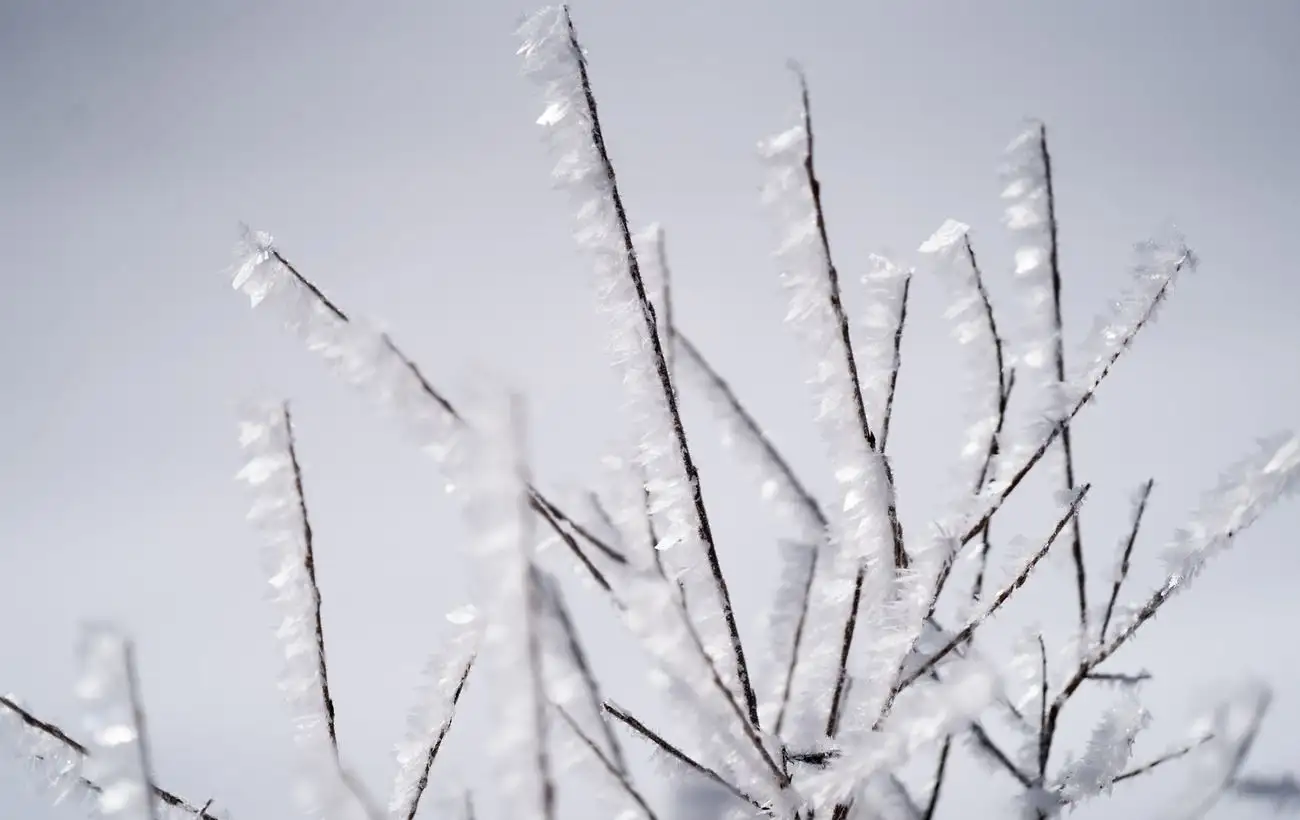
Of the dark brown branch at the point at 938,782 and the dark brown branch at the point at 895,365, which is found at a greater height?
the dark brown branch at the point at 895,365

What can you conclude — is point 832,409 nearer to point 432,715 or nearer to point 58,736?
point 432,715

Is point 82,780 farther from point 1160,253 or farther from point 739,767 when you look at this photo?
point 1160,253

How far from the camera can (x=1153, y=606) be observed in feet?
2.84

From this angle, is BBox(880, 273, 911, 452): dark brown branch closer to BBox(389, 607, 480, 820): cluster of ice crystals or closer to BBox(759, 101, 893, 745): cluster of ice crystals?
BBox(759, 101, 893, 745): cluster of ice crystals

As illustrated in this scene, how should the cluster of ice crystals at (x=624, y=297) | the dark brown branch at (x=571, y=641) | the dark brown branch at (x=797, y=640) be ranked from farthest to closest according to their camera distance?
the dark brown branch at (x=797, y=640), the cluster of ice crystals at (x=624, y=297), the dark brown branch at (x=571, y=641)

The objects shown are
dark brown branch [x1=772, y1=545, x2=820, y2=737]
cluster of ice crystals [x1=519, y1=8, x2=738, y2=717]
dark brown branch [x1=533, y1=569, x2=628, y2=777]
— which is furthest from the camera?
dark brown branch [x1=772, y1=545, x2=820, y2=737]

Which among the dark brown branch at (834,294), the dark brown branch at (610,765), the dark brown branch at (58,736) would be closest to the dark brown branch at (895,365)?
the dark brown branch at (834,294)

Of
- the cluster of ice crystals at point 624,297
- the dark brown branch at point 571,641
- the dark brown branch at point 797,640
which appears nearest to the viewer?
the dark brown branch at point 571,641

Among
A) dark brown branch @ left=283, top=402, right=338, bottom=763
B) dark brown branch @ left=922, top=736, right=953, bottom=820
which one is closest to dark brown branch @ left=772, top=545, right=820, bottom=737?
dark brown branch @ left=922, top=736, right=953, bottom=820

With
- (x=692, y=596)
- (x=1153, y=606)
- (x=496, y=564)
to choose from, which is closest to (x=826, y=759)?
(x=692, y=596)

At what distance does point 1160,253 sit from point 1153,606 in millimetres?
379

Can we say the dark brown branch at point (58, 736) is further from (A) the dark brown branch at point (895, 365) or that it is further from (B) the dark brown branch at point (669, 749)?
(A) the dark brown branch at point (895, 365)

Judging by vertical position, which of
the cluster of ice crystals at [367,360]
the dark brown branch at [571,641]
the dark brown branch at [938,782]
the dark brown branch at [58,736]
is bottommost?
the dark brown branch at [938,782]

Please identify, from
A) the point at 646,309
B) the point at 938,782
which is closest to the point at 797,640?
the point at 938,782
